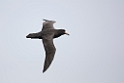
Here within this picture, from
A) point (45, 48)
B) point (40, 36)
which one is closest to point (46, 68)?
point (45, 48)

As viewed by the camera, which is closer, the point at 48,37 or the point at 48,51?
the point at 48,51

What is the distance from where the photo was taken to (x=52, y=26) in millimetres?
36531

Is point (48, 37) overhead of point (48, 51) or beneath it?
overhead

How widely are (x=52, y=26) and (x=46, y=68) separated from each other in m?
10.4

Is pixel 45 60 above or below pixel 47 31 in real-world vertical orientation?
below

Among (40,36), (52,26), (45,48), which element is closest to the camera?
(45,48)

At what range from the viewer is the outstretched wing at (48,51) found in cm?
2748

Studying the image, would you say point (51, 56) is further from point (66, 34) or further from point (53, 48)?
point (66, 34)

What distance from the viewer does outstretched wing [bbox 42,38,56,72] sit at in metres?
27.5

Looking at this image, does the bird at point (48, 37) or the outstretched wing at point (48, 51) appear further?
the bird at point (48, 37)

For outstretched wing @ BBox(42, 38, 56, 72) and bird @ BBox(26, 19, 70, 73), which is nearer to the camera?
outstretched wing @ BBox(42, 38, 56, 72)

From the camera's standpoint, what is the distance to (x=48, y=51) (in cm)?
2897

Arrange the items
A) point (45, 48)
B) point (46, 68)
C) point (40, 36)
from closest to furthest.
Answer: point (46, 68) → point (45, 48) → point (40, 36)

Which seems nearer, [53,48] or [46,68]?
[46,68]
